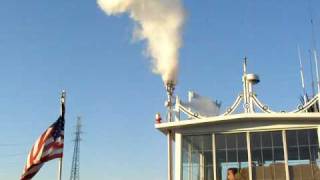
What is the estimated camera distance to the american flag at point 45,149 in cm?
2588

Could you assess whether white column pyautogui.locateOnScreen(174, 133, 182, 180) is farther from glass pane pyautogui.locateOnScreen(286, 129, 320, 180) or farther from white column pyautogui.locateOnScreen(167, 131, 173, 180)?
glass pane pyautogui.locateOnScreen(286, 129, 320, 180)

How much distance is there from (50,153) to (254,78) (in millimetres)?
12398

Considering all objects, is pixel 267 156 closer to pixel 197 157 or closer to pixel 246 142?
pixel 246 142

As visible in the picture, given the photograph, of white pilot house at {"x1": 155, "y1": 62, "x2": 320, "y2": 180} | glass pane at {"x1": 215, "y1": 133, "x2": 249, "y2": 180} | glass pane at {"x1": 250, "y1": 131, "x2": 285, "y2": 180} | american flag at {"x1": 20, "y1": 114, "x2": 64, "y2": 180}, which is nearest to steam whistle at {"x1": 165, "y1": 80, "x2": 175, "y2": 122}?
white pilot house at {"x1": 155, "y1": 62, "x2": 320, "y2": 180}

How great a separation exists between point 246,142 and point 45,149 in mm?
10980

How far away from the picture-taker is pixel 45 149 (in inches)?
1034

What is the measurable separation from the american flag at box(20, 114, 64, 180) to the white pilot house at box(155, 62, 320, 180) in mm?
5593

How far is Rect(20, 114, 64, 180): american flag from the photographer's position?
84.9 feet

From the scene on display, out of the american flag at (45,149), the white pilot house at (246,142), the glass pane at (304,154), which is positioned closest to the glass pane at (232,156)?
the white pilot house at (246,142)

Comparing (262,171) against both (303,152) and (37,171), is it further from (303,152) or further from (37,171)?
(37,171)

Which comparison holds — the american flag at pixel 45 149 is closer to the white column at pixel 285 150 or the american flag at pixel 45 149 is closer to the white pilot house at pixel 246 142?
the white pilot house at pixel 246 142

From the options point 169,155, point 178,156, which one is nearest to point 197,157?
point 178,156

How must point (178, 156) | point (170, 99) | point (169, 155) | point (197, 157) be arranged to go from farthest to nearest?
point (170, 99) → point (169, 155) → point (178, 156) → point (197, 157)

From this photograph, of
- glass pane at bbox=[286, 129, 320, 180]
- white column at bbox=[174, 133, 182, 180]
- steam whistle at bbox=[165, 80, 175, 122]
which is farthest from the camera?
steam whistle at bbox=[165, 80, 175, 122]
